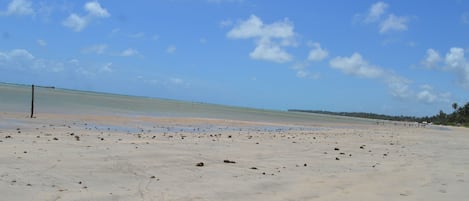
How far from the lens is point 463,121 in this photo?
135 metres

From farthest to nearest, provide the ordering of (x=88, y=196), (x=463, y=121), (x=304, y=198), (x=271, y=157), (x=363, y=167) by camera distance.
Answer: (x=463, y=121) → (x=271, y=157) → (x=363, y=167) → (x=304, y=198) → (x=88, y=196)

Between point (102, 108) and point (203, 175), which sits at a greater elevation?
point (102, 108)

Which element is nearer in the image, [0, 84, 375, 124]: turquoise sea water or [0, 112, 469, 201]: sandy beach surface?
[0, 112, 469, 201]: sandy beach surface

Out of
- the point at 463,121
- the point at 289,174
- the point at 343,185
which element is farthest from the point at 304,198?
the point at 463,121

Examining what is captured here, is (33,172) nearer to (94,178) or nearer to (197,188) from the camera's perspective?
(94,178)

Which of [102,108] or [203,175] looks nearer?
[203,175]

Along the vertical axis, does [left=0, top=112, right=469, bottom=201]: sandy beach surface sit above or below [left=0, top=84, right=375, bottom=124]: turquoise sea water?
below

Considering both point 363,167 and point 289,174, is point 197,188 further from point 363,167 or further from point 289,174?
point 363,167

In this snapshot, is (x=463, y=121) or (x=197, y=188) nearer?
(x=197, y=188)

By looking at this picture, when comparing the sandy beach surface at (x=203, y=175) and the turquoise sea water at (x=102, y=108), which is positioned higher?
the turquoise sea water at (x=102, y=108)

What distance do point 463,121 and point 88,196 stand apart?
145 meters

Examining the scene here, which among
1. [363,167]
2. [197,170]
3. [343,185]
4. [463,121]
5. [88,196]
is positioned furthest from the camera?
[463,121]

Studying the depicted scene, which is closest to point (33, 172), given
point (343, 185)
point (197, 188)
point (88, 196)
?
point (88, 196)

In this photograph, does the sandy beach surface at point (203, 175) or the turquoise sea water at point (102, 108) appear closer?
the sandy beach surface at point (203, 175)
